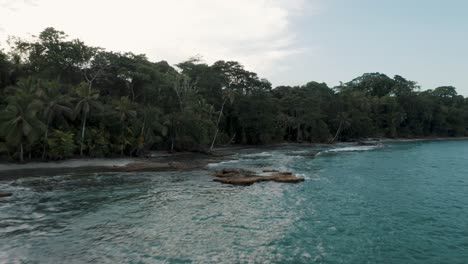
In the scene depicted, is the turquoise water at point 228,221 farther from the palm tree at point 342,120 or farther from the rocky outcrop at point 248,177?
the palm tree at point 342,120

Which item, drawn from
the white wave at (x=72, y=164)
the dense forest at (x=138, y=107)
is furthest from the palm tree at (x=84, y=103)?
the white wave at (x=72, y=164)

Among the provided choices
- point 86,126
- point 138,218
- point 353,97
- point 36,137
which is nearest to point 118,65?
point 86,126

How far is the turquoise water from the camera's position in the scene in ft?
54.1

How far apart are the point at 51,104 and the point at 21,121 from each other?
5.57 metres

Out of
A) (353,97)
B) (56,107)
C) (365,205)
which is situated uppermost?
(353,97)

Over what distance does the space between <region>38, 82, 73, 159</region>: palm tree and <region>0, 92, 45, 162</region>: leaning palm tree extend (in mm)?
2751

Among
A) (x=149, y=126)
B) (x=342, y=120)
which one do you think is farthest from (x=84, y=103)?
(x=342, y=120)

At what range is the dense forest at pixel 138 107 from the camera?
44.7 m

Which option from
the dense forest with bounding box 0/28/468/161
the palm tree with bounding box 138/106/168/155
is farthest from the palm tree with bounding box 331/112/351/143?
the palm tree with bounding box 138/106/168/155

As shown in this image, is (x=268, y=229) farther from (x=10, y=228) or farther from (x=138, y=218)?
(x=10, y=228)

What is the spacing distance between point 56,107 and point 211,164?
22.3 meters

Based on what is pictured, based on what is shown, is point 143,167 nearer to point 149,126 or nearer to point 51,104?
point 149,126

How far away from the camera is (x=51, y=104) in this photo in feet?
147

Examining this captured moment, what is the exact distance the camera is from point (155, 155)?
192ft
